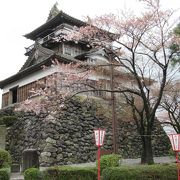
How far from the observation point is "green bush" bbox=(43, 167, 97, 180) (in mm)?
11758

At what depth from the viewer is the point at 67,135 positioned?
70.7 ft

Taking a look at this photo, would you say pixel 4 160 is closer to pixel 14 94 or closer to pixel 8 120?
pixel 8 120

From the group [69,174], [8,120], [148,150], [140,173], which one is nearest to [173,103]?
[148,150]

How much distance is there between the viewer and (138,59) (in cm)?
1909

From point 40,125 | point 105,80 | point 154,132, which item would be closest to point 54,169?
point 40,125

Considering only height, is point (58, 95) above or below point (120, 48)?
below

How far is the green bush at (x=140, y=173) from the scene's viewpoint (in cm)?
1090

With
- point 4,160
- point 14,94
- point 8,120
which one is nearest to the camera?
point 4,160

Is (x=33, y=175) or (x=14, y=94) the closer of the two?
(x=33, y=175)

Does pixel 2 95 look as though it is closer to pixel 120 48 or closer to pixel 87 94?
pixel 87 94

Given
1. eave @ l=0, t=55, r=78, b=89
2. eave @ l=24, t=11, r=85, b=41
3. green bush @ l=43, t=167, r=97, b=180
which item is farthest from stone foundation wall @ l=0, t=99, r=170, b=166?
eave @ l=24, t=11, r=85, b=41

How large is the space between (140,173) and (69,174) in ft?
8.19

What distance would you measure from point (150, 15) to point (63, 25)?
15.2m

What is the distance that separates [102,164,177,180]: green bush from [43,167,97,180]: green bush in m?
0.84
